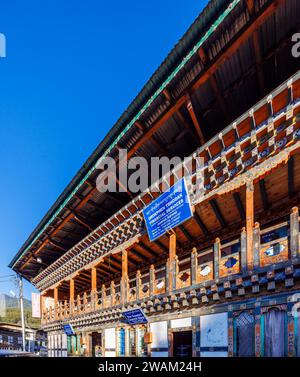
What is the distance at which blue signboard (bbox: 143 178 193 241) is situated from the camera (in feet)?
34.0

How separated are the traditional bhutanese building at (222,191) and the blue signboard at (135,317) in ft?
0.71

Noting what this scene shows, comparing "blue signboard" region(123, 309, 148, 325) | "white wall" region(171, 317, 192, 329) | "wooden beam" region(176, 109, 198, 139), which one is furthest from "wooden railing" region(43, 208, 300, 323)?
"wooden beam" region(176, 109, 198, 139)

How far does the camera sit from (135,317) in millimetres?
13781

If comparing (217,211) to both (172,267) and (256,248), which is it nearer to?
(172,267)

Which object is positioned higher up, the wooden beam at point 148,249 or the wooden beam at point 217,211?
the wooden beam at point 217,211

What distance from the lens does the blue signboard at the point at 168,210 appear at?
10.4 m

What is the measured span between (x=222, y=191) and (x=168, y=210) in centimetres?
230

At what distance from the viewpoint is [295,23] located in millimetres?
8344

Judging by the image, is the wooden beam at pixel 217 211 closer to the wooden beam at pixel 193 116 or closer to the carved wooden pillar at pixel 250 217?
the carved wooden pillar at pixel 250 217

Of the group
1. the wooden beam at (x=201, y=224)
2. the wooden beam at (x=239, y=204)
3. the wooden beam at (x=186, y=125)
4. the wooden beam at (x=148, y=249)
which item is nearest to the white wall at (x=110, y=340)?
the wooden beam at (x=148, y=249)

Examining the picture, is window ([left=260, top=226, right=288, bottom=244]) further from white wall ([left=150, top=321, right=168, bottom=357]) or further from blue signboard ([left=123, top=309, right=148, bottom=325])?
blue signboard ([left=123, top=309, right=148, bottom=325])

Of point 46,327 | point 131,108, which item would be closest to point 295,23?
point 131,108

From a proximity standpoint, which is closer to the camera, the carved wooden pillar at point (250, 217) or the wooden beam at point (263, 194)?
the carved wooden pillar at point (250, 217)
